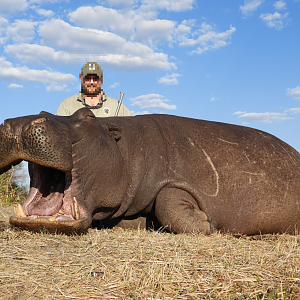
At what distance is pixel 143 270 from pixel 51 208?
1587 millimetres

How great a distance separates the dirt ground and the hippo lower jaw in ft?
0.46

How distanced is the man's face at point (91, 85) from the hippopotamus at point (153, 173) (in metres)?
2.81

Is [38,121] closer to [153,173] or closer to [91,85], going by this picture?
[153,173]

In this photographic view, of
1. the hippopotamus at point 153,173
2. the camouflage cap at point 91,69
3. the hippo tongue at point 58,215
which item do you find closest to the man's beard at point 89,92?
the camouflage cap at point 91,69

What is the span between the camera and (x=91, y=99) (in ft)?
25.8

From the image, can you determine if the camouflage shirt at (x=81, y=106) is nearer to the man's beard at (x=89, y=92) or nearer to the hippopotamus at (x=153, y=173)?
the man's beard at (x=89, y=92)

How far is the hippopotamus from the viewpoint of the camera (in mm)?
3689

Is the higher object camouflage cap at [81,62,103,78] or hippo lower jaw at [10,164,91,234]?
camouflage cap at [81,62,103,78]

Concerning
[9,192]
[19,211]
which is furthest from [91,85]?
[19,211]

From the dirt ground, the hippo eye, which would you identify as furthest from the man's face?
the dirt ground

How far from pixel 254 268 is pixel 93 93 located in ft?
18.8

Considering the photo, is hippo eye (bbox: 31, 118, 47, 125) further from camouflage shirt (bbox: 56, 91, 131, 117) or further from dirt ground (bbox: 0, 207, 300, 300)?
→ camouflage shirt (bbox: 56, 91, 131, 117)

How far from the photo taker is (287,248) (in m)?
3.76

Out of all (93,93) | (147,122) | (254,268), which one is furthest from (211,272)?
(93,93)
